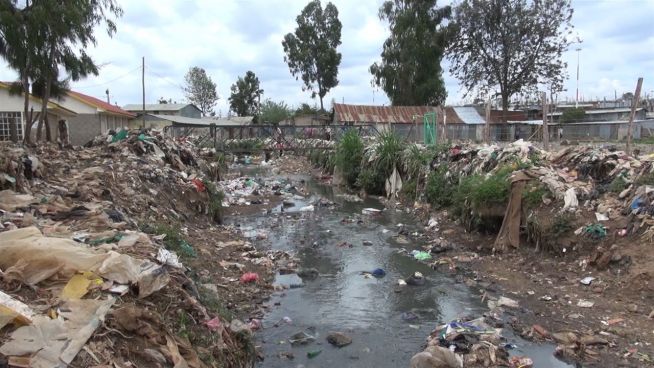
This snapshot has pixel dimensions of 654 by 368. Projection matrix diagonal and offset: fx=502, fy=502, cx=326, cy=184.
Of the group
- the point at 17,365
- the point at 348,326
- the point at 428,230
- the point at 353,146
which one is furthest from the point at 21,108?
the point at 17,365

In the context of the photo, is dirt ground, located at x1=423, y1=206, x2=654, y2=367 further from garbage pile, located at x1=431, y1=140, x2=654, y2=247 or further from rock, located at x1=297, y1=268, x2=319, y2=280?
rock, located at x1=297, y1=268, x2=319, y2=280

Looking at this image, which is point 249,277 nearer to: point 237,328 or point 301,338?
point 301,338

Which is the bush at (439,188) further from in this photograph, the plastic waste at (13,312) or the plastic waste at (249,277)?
the plastic waste at (13,312)

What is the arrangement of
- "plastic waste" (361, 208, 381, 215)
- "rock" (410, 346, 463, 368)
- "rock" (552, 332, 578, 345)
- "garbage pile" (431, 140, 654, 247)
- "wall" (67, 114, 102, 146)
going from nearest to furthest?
"rock" (410, 346, 463, 368)
"rock" (552, 332, 578, 345)
"garbage pile" (431, 140, 654, 247)
"plastic waste" (361, 208, 381, 215)
"wall" (67, 114, 102, 146)

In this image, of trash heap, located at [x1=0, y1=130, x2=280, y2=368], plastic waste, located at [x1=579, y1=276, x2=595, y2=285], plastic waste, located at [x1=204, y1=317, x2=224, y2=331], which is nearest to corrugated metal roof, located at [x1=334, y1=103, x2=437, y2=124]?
trash heap, located at [x1=0, y1=130, x2=280, y2=368]

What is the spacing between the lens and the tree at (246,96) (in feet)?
197

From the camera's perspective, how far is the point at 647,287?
5.95 m

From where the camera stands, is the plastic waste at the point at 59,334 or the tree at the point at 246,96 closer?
the plastic waste at the point at 59,334

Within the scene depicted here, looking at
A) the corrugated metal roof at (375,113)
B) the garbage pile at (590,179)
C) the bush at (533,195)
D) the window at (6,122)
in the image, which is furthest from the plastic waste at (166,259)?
the corrugated metal roof at (375,113)

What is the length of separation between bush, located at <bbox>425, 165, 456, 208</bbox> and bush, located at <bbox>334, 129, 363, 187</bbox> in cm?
498

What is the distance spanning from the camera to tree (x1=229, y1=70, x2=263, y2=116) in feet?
197

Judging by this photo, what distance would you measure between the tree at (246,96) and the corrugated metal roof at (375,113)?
27.6 meters

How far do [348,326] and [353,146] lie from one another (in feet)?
39.8

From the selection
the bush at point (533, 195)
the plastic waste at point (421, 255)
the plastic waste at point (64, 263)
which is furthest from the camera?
the plastic waste at point (421, 255)
